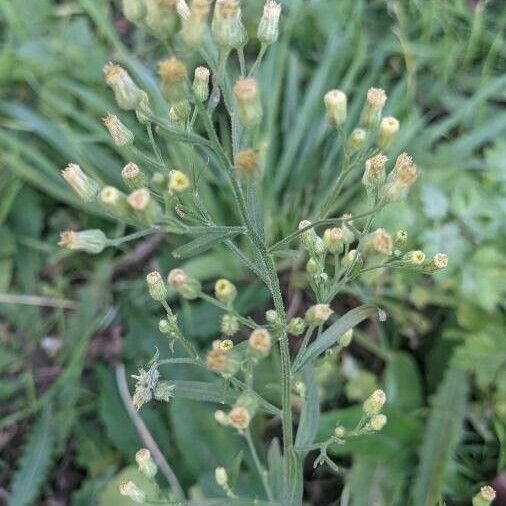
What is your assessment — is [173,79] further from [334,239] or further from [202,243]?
[334,239]

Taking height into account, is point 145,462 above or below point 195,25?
below

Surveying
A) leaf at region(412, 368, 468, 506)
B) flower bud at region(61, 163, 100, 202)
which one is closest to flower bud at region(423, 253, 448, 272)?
flower bud at region(61, 163, 100, 202)

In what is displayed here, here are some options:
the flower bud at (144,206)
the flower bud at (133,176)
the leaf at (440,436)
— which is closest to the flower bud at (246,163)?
the flower bud at (144,206)

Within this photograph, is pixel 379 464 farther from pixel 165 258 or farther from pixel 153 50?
pixel 153 50

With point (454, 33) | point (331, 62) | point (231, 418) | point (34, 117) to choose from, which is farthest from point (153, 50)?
point (231, 418)

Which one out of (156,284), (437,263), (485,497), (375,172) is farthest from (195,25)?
(485,497)

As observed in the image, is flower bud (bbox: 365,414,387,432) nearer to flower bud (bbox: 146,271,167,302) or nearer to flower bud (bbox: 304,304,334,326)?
flower bud (bbox: 304,304,334,326)

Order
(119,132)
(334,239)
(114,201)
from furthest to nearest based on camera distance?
(334,239)
(119,132)
(114,201)
